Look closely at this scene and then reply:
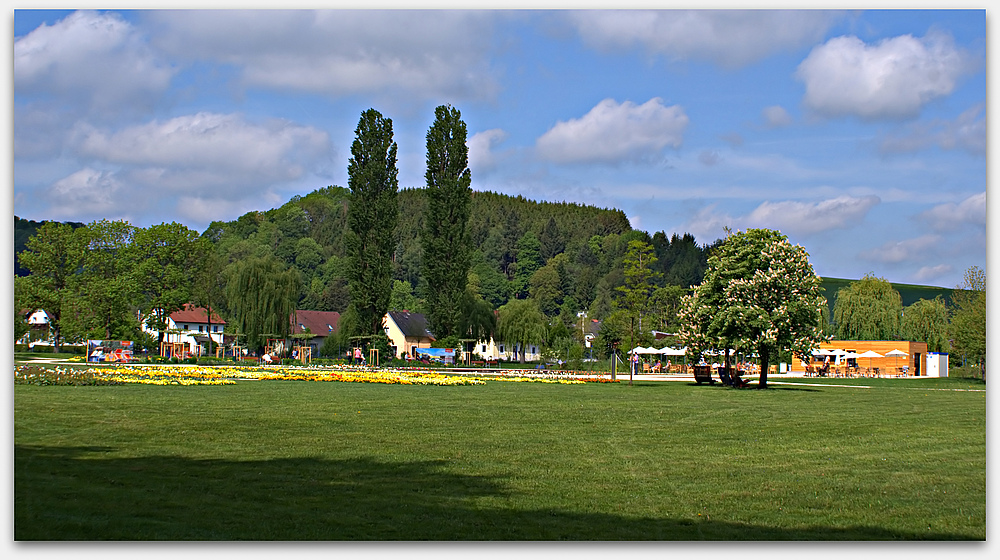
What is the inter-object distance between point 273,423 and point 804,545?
953 centimetres

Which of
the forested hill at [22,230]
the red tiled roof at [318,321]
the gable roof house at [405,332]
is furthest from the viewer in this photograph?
the red tiled roof at [318,321]

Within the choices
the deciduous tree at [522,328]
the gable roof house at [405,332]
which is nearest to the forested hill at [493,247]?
the gable roof house at [405,332]

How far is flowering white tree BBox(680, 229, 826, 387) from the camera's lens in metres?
30.5

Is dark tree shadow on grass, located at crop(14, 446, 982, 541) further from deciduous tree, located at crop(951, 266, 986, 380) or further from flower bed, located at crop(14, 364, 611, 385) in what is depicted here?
deciduous tree, located at crop(951, 266, 986, 380)

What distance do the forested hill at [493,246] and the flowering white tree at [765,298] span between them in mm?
55205

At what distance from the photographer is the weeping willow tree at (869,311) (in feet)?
204

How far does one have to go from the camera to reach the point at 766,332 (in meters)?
30.2

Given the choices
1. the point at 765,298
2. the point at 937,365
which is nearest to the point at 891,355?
the point at 937,365

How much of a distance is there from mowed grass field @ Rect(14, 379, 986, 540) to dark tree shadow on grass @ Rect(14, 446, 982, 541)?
23 millimetres

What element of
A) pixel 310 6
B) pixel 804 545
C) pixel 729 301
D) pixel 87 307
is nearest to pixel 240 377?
pixel 87 307

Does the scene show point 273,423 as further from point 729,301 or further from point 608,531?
point 729,301

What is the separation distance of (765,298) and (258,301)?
38140mm

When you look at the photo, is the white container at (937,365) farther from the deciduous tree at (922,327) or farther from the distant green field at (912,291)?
the distant green field at (912,291)

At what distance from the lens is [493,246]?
435 ft
